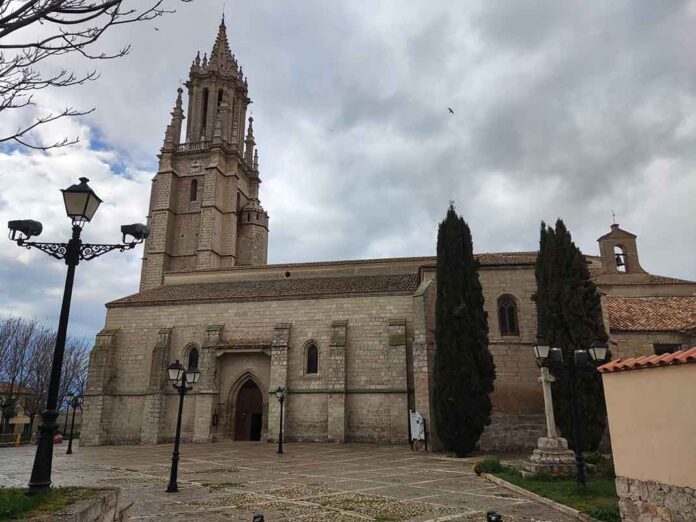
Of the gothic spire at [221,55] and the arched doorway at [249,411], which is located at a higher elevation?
the gothic spire at [221,55]

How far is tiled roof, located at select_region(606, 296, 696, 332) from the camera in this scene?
18.0m

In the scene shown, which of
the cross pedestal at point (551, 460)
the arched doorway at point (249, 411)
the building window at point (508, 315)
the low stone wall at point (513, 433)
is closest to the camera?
the cross pedestal at point (551, 460)

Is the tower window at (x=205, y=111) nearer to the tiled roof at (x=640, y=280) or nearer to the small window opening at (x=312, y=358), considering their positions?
the small window opening at (x=312, y=358)

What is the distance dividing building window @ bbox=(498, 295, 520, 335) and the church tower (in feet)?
72.1

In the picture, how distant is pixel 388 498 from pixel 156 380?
59.6ft

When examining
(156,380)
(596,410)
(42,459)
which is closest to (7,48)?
(42,459)

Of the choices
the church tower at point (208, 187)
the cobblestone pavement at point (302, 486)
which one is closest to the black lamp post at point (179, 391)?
the cobblestone pavement at point (302, 486)

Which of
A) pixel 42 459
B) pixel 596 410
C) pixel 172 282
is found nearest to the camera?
pixel 42 459

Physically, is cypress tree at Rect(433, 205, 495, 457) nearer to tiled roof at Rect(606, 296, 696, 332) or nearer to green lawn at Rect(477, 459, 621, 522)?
green lawn at Rect(477, 459, 621, 522)

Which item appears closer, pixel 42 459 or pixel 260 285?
pixel 42 459

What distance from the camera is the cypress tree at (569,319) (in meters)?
14.5

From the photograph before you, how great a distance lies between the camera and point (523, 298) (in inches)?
789

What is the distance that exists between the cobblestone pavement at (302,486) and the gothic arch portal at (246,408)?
5.50m

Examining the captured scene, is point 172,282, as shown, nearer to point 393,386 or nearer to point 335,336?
point 335,336
